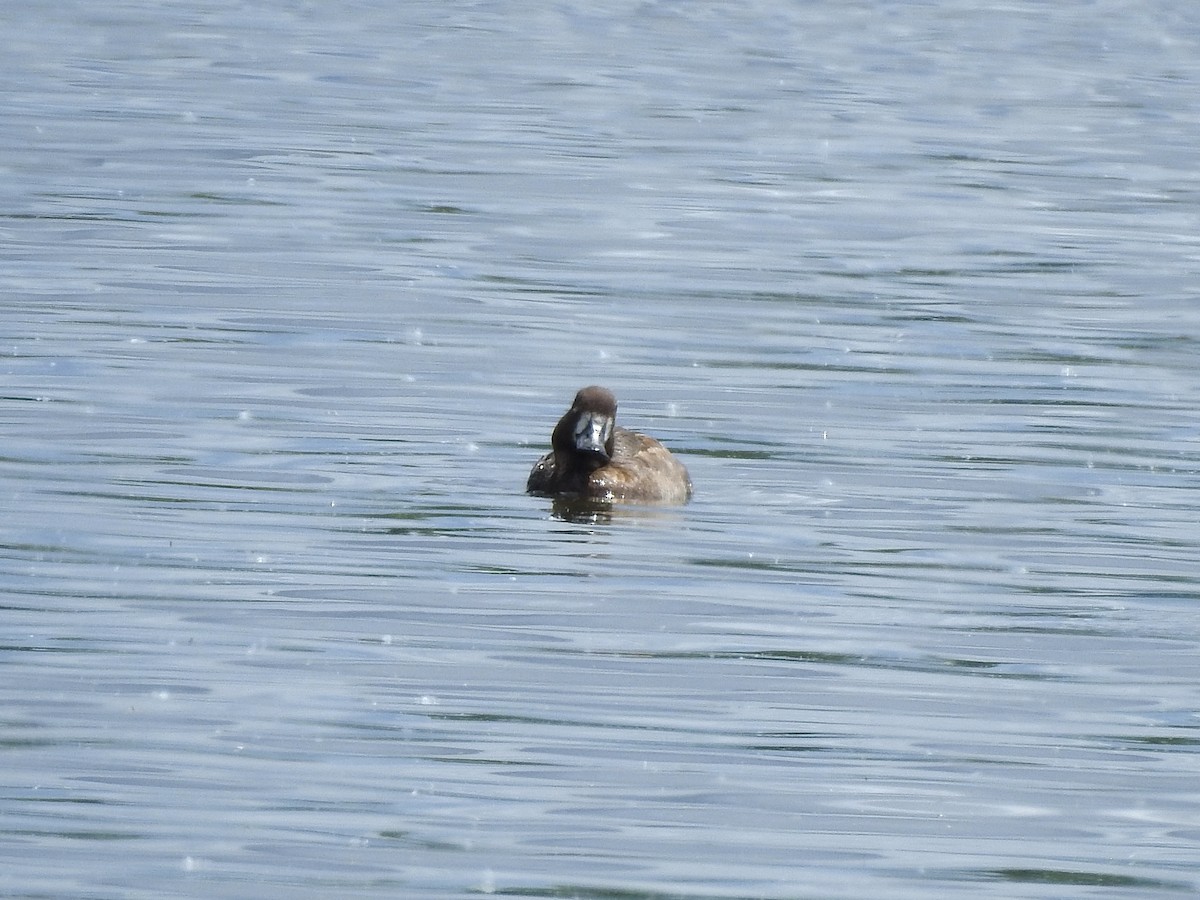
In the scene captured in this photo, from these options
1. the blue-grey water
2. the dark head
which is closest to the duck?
the dark head

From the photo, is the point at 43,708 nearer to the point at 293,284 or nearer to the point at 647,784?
the point at 647,784

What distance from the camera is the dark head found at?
1415cm

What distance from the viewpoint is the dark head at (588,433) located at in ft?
46.4

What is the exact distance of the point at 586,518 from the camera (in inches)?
546

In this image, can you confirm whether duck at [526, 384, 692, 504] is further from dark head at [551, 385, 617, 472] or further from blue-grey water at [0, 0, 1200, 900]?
blue-grey water at [0, 0, 1200, 900]

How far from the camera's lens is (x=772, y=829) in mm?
8781

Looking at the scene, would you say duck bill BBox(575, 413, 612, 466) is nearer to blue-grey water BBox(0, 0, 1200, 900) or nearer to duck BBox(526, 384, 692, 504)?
duck BBox(526, 384, 692, 504)

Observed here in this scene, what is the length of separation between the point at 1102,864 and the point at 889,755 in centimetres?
109

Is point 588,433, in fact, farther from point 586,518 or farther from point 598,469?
point 586,518

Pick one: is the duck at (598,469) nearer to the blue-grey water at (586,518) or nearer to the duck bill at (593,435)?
the duck bill at (593,435)

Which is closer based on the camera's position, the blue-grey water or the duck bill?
the blue-grey water

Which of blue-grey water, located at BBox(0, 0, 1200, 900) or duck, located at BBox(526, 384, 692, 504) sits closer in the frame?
blue-grey water, located at BBox(0, 0, 1200, 900)

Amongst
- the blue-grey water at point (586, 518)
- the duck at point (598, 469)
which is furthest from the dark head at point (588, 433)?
the blue-grey water at point (586, 518)

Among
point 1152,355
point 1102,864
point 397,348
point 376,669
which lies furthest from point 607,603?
Result: point 1152,355
